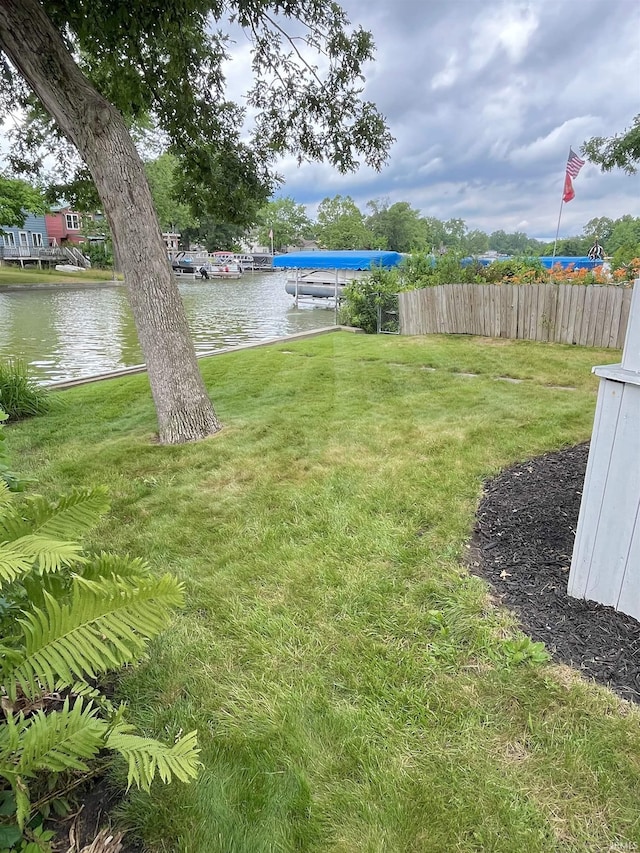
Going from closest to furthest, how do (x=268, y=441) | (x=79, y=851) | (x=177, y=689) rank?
(x=79, y=851), (x=177, y=689), (x=268, y=441)

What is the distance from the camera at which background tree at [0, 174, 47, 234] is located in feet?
80.1

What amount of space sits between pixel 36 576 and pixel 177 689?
625 millimetres

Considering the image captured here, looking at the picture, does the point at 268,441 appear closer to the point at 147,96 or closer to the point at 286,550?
the point at 286,550

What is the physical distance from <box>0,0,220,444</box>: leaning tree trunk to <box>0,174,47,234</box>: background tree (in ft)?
82.7

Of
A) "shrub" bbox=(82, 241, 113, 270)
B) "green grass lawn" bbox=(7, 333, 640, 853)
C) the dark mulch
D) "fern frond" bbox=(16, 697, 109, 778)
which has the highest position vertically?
"shrub" bbox=(82, 241, 113, 270)

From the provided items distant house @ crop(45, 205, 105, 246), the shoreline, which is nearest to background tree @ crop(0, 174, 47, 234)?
the shoreline

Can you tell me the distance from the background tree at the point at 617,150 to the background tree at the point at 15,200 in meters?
24.7

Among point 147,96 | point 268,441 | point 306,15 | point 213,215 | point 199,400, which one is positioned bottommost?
point 268,441

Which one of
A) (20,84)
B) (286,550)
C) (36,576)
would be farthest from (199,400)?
(20,84)

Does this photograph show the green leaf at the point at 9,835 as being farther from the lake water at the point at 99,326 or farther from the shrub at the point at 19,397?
the lake water at the point at 99,326

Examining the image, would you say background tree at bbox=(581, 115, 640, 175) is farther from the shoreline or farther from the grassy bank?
the grassy bank

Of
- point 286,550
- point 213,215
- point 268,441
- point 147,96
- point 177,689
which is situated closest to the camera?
point 177,689

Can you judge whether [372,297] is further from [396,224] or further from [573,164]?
[396,224]

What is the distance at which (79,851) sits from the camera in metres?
1.17
